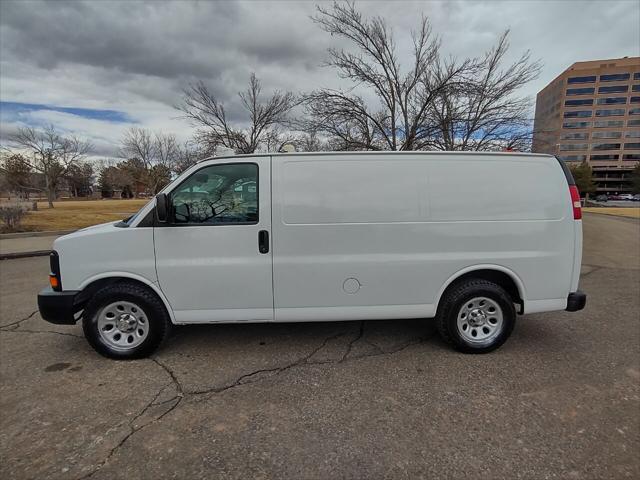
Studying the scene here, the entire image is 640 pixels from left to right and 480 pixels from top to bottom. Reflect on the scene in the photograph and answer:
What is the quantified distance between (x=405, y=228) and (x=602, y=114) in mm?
115221

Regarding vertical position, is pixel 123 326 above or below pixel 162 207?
below

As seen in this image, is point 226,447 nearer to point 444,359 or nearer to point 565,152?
point 444,359

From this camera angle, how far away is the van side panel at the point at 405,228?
10.8ft

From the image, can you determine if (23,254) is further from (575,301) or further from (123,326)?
(575,301)

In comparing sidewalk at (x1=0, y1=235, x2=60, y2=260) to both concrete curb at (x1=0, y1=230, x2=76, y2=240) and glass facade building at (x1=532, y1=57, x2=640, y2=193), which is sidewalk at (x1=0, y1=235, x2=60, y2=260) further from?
glass facade building at (x1=532, y1=57, x2=640, y2=193)

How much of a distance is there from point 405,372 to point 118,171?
3607 inches

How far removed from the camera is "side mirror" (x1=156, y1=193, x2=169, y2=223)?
3160 millimetres

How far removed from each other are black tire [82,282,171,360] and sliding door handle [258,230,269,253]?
1.18m

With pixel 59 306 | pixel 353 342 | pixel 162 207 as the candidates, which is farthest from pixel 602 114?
pixel 59 306

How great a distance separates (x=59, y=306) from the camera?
3.27 metres

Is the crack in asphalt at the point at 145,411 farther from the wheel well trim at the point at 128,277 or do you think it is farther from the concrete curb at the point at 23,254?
the concrete curb at the point at 23,254

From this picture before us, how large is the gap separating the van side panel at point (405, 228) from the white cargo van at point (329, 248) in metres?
0.01

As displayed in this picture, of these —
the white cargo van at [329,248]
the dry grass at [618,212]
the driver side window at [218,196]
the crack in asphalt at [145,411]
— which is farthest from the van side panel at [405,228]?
the dry grass at [618,212]

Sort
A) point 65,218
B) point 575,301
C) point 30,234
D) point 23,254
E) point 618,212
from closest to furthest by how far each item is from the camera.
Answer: point 575,301 < point 23,254 < point 30,234 < point 65,218 < point 618,212
